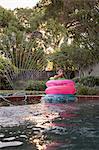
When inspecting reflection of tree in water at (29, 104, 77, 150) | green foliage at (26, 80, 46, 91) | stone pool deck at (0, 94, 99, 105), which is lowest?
reflection of tree in water at (29, 104, 77, 150)

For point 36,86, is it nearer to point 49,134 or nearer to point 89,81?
point 89,81

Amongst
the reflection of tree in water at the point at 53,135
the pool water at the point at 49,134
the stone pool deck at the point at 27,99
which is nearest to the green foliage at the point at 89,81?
the stone pool deck at the point at 27,99

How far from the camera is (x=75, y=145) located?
16.5ft

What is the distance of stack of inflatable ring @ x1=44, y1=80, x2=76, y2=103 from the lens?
1341 centimetres

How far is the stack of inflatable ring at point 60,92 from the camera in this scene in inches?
528

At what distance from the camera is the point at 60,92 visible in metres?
13.6

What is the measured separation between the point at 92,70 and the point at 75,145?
2010cm

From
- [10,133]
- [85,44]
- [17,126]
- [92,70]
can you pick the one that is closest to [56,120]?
[17,126]

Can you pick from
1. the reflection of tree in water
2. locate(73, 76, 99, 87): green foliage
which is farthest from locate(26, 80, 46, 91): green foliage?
the reflection of tree in water

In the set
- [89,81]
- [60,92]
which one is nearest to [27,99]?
[60,92]

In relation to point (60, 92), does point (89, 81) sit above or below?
above

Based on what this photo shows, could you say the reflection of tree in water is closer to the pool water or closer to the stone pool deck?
the pool water

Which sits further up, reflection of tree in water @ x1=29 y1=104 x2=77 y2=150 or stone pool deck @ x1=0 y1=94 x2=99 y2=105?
stone pool deck @ x1=0 y1=94 x2=99 y2=105

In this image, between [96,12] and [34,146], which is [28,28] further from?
[34,146]
